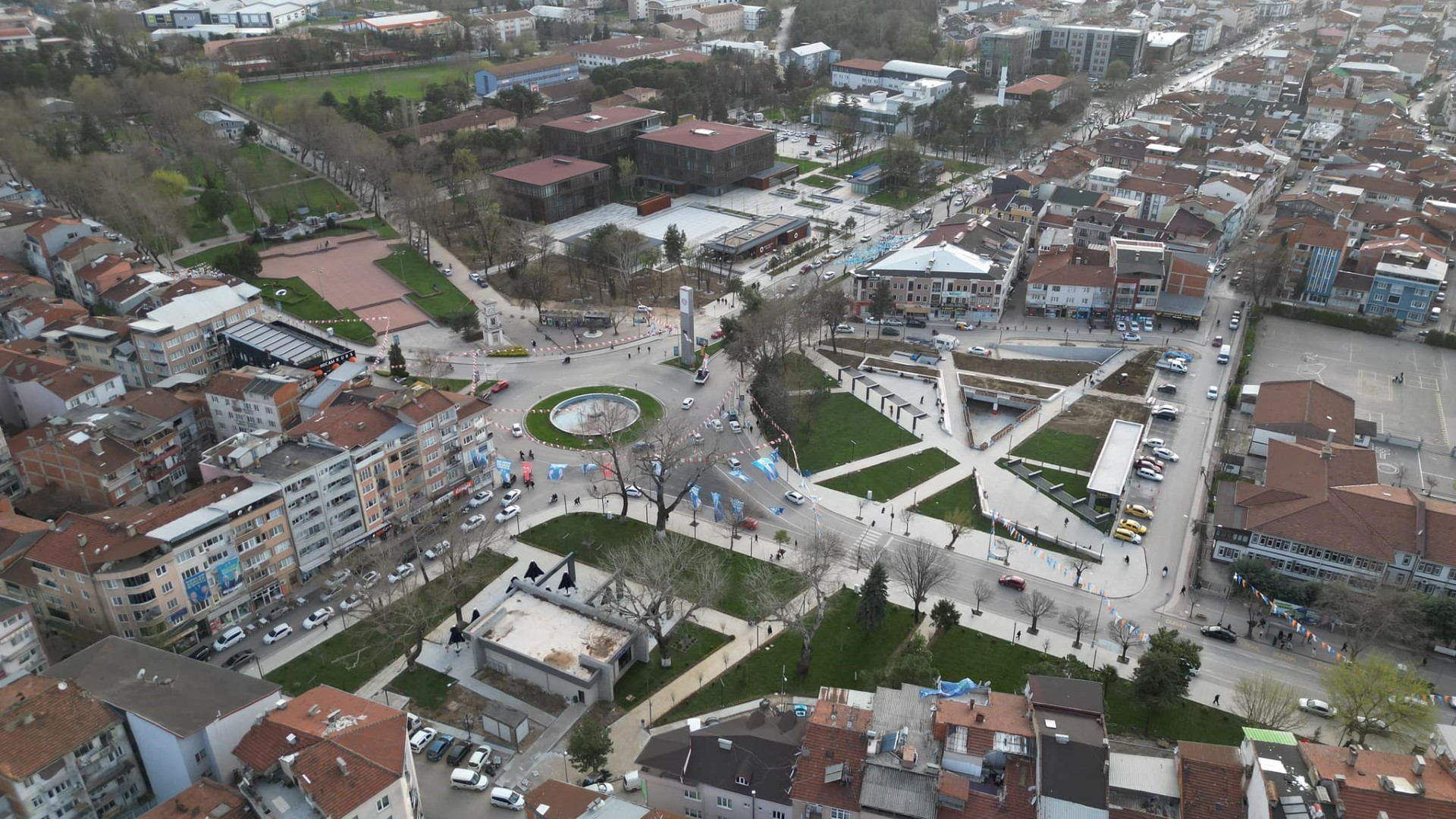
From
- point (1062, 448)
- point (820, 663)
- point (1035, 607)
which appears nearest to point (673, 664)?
point (820, 663)


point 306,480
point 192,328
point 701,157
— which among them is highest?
point 701,157

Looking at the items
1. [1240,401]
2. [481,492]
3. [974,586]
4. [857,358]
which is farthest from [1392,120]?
[481,492]

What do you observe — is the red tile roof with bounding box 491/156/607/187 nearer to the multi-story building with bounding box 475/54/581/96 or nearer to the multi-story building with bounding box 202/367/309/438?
the multi-story building with bounding box 475/54/581/96

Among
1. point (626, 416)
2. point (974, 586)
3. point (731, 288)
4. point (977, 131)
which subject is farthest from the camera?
point (977, 131)

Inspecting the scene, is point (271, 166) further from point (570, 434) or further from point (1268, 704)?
point (1268, 704)

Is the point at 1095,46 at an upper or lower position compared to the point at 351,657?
upper

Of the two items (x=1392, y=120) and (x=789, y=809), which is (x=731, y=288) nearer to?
(x=789, y=809)
